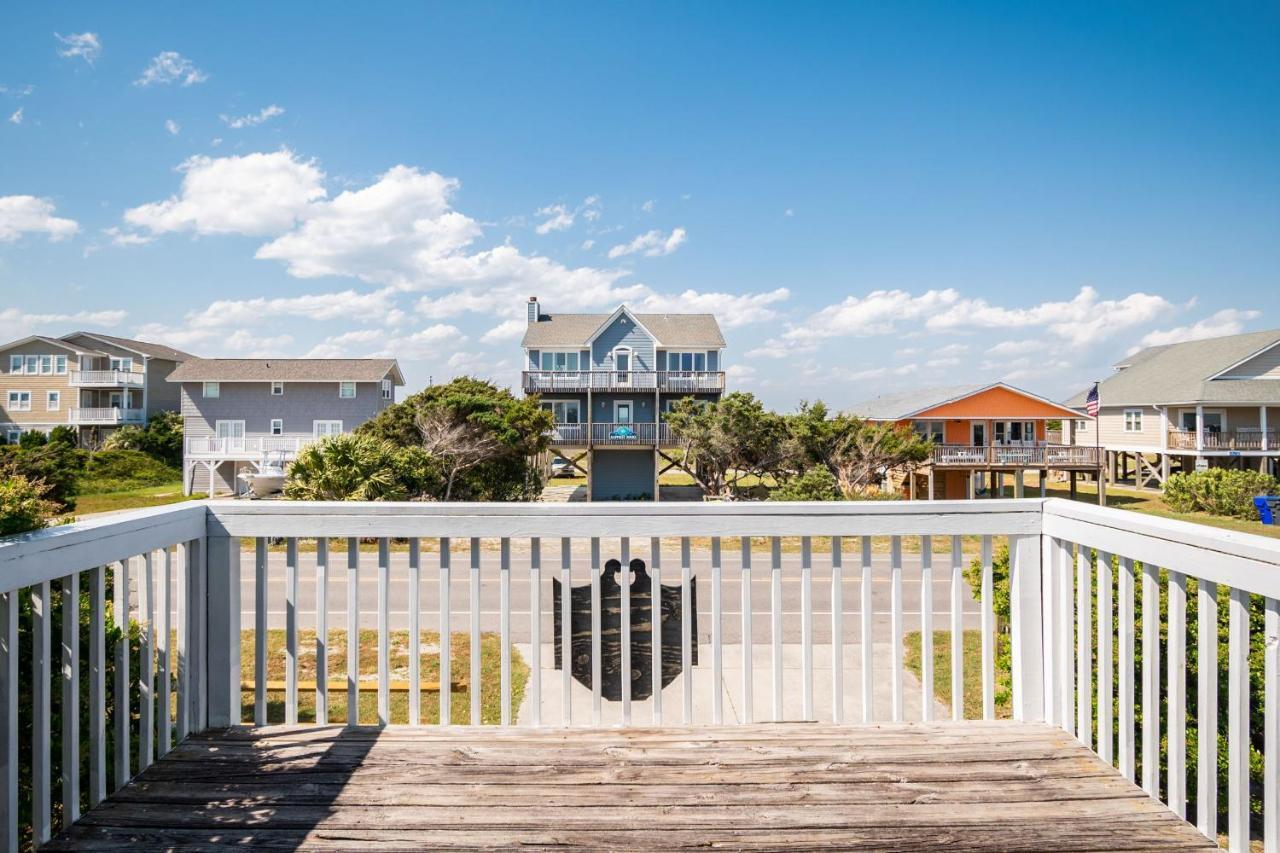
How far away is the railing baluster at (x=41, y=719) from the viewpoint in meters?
1.67

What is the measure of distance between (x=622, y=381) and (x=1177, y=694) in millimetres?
23830

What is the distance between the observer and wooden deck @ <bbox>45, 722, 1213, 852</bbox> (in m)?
1.73

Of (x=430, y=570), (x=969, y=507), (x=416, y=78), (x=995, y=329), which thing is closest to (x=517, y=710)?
(x=969, y=507)

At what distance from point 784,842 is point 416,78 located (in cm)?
1244

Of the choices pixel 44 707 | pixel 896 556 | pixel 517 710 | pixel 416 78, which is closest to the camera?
pixel 44 707

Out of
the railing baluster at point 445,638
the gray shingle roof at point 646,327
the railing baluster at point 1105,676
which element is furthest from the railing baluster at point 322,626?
the gray shingle roof at point 646,327

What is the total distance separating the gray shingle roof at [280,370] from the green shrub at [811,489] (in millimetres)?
17553

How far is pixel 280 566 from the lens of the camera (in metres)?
11.4

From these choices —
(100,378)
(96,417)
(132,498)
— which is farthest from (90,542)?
(100,378)

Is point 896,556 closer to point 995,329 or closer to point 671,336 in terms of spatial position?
point 671,336

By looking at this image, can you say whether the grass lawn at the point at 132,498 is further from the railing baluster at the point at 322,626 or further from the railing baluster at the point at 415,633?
the railing baluster at the point at 415,633

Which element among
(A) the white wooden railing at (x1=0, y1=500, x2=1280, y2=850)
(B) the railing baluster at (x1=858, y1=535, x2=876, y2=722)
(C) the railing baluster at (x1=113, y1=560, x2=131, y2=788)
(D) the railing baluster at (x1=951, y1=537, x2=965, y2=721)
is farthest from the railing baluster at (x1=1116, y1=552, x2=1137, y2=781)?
(C) the railing baluster at (x1=113, y1=560, x2=131, y2=788)

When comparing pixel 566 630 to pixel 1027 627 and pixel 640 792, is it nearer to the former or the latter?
pixel 640 792

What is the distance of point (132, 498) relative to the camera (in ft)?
70.0
